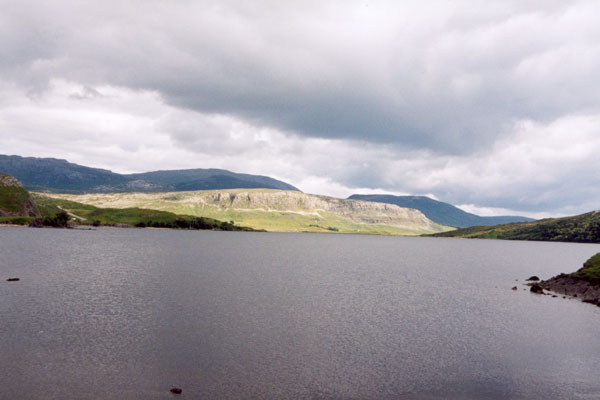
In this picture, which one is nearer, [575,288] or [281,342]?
[281,342]

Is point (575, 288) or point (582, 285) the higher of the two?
point (582, 285)

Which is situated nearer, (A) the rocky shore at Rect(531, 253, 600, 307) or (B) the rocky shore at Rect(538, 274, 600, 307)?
(B) the rocky shore at Rect(538, 274, 600, 307)

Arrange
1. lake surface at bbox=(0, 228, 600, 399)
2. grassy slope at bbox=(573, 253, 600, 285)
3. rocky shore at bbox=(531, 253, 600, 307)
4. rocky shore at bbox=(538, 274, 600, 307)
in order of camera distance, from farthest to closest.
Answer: grassy slope at bbox=(573, 253, 600, 285)
rocky shore at bbox=(531, 253, 600, 307)
rocky shore at bbox=(538, 274, 600, 307)
lake surface at bbox=(0, 228, 600, 399)

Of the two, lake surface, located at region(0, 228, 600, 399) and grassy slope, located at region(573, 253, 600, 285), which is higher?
grassy slope, located at region(573, 253, 600, 285)

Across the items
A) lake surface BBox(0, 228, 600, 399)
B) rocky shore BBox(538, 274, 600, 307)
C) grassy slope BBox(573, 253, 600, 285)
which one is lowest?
lake surface BBox(0, 228, 600, 399)

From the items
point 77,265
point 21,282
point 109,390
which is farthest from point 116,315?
point 77,265

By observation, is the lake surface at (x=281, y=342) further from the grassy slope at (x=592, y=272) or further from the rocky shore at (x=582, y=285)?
the grassy slope at (x=592, y=272)

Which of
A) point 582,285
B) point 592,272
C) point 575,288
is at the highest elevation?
point 592,272

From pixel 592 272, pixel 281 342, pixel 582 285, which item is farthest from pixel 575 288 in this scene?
pixel 281 342

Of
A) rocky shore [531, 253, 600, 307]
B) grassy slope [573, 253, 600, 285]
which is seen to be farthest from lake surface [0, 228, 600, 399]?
grassy slope [573, 253, 600, 285]

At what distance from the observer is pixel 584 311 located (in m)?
65.1

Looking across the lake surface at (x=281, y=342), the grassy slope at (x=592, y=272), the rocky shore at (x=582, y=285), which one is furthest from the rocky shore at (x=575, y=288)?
the lake surface at (x=281, y=342)

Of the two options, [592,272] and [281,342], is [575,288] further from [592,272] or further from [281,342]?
[281,342]

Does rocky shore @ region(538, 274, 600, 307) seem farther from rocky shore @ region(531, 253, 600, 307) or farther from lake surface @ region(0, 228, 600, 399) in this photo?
lake surface @ region(0, 228, 600, 399)
